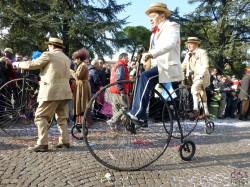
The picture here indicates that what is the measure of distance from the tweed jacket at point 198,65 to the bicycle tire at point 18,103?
3.47 m

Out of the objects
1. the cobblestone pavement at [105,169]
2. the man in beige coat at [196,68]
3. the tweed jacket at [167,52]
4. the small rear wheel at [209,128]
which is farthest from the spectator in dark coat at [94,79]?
the tweed jacket at [167,52]

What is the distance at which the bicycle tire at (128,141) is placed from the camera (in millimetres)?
5795

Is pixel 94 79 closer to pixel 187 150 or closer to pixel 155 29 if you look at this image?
pixel 187 150

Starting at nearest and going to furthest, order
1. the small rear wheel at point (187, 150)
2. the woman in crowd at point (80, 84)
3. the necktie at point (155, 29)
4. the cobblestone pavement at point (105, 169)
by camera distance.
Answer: the cobblestone pavement at point (105, 169) → the necktie at point (155, 29) → the small rear wheel at point (187, 150) → the woman in crowd at point (80, 84)

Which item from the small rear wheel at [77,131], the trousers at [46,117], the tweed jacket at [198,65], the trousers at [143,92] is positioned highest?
the tweed jacket at [198,65]

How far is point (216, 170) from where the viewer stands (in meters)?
6.12

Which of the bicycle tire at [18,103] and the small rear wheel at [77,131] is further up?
the bicycle tire at [18,103]

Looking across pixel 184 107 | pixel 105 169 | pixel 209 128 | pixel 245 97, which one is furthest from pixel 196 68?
pixel 245 97

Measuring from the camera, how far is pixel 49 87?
700 cm

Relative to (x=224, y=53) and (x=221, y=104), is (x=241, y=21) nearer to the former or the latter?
(x=224, y=53)

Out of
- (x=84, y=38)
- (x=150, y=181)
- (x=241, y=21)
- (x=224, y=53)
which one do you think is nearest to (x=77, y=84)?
(x=150, y=181)

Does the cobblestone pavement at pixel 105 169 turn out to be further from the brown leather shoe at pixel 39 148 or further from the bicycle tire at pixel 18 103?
the bicycle tire at pixel 18 103

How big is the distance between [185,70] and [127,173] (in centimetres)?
435

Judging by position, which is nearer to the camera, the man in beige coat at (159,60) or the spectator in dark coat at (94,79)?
the man in beige coat at (159,60)
